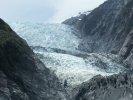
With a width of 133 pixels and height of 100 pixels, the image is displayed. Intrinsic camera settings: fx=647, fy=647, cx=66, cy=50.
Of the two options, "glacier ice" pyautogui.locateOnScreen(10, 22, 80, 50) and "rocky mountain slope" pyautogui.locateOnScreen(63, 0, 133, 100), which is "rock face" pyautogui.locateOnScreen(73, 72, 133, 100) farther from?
"glacier ice" pyautogui.locateOnScreen(10, 22, 80, 50)

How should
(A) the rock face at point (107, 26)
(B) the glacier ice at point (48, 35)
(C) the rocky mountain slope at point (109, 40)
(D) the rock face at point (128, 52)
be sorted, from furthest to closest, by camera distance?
(B) the glacier ice at point (48, 35) → (A) the rock face at point (107, 26) → (D) the rock face at point (128, 52) → (C) the rocky mountain slope at point (109, 40)

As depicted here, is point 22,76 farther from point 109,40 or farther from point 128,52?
point 109,40

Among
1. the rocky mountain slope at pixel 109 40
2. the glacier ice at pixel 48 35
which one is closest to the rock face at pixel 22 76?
the rocky mountain slope at pixel 109 40

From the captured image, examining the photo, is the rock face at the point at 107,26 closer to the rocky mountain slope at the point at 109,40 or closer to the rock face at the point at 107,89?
the rocky mountain slope at the point at 109,40

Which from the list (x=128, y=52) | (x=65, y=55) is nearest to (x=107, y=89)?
(x=128, y=52)

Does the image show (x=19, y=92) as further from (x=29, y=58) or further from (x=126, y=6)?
(x=126, y=6)

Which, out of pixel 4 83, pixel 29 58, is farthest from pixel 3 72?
pixel 29 58
